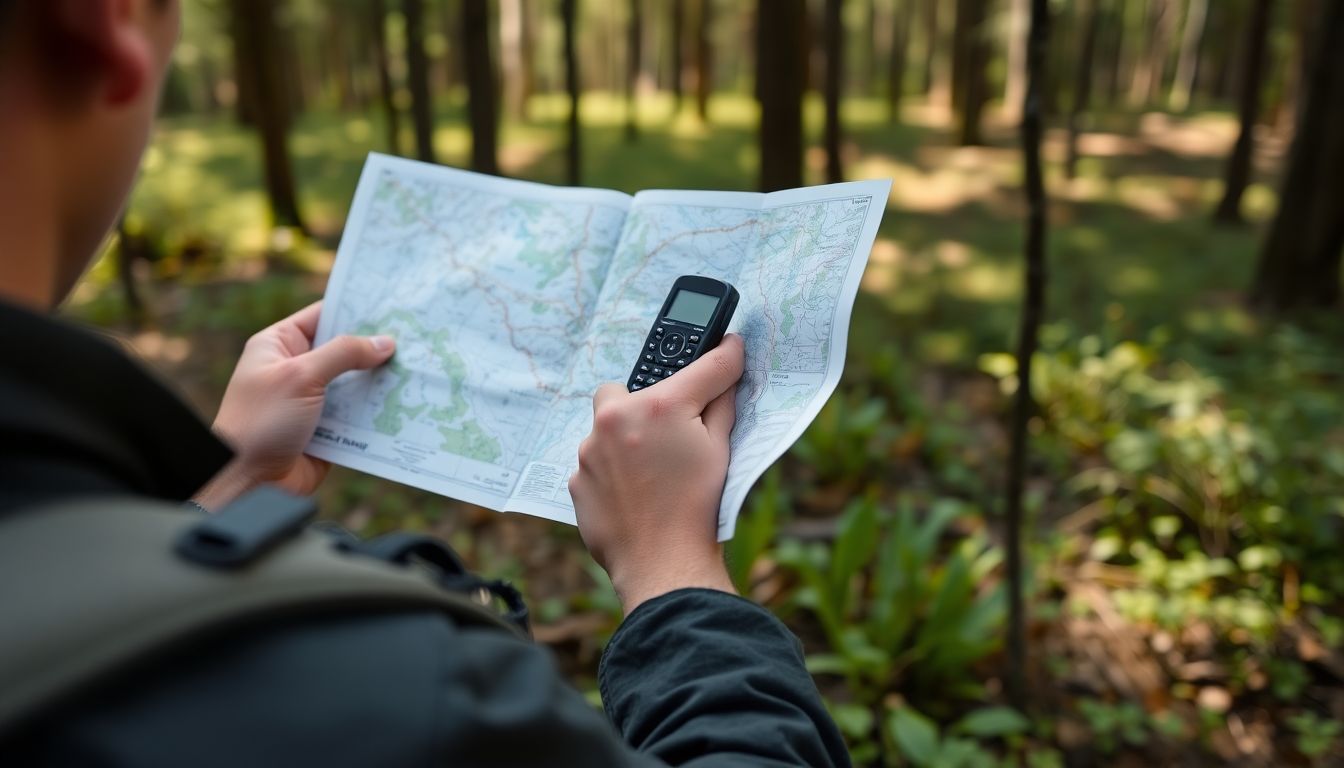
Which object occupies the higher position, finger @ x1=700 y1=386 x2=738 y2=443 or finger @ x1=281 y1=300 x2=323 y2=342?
finger @ x1=281 y1=300 x2=323 y2=342

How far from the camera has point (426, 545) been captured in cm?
82

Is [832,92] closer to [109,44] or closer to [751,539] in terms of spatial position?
[751,539]

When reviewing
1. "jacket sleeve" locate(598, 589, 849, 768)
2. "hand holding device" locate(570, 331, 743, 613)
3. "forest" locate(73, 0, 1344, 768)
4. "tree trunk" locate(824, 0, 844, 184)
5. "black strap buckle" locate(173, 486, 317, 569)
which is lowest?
"forest" locate(73, 0, 1344, 768)

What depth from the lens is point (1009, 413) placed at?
17.6 ft

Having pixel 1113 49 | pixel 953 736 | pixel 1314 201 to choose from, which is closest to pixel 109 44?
pixel 953 736

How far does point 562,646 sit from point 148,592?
3.02 metres

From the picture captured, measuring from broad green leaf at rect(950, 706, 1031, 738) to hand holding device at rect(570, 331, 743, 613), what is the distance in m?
2.14

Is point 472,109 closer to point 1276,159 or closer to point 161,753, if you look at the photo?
point 161,753

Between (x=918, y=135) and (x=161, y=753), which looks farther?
(x=918, y=135)

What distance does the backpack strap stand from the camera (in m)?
0.50

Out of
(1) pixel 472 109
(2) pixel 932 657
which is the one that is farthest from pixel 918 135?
(2) pixel 932 657

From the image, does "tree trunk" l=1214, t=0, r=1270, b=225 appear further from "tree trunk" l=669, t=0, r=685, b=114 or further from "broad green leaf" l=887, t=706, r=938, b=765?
"tree trunk" l=669, t=0, r=685, b=114

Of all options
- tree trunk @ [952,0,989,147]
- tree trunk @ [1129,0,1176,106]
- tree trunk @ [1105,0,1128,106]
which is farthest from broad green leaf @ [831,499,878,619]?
tree trunk @ [1129,0,1176,106]

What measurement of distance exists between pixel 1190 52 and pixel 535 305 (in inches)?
1091
